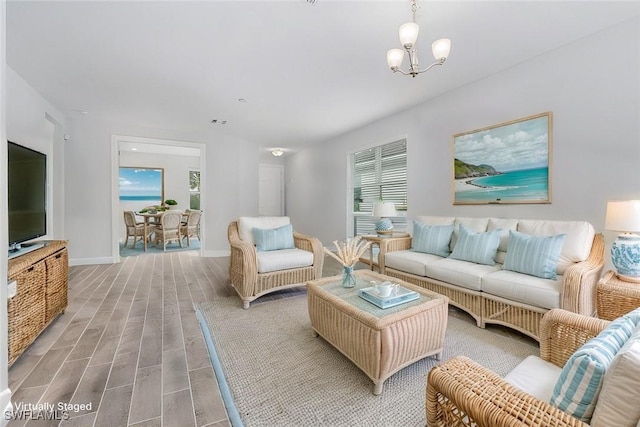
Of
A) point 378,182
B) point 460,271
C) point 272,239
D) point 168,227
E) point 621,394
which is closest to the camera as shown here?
point 621,394

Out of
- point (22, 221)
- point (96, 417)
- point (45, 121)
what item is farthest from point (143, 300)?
point (45, 121)

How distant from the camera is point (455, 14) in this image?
6.88ft

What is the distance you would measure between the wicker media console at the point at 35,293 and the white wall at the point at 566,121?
3.93 metres

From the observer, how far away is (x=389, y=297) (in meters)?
1.75

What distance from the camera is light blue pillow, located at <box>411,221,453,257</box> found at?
3031mm

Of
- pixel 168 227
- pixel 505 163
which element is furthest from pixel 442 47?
pixel 168 227

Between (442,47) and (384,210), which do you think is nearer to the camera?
(442,47)

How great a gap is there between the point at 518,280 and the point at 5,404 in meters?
3.22

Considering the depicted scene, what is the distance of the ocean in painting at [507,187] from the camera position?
9.05 ft

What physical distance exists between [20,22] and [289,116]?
3.00 m

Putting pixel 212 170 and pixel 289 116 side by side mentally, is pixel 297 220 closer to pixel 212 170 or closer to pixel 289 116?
pixel 212 170

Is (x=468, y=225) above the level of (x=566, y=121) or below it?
below

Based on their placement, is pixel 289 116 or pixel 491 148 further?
pixel 289 116

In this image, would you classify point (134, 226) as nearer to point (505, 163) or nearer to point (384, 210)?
point (384, 210)
